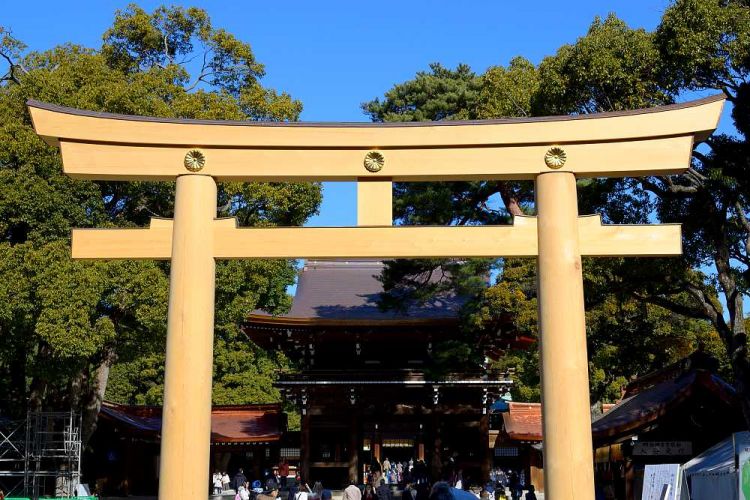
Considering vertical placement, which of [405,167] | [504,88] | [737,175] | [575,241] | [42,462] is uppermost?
[504,88]

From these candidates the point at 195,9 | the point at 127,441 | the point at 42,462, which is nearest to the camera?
the point at 42,462

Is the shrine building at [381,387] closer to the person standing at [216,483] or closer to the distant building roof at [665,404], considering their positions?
the distant building roof at [665,404]

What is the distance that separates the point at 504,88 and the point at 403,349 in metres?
7.59

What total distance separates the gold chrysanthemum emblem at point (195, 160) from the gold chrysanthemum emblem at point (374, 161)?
1636mm

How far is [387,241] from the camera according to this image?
27.1 feet

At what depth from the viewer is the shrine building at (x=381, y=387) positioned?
773 inches

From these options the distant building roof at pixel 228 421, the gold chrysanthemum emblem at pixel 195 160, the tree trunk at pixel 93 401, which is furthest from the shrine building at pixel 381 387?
the gold chrysanthemum emblem at pixel 195 160

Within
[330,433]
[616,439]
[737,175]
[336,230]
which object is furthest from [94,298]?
[737,175]

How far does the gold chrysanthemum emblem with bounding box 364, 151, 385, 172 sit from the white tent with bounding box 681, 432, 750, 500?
435 cm

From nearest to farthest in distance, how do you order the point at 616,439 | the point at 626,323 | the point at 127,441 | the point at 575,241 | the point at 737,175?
1. the point at 575,241
2. the point at 737,175
3. the point at 616,439
4. the point at 626,323
5. the point at 127,441

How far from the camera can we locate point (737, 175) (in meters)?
12.5

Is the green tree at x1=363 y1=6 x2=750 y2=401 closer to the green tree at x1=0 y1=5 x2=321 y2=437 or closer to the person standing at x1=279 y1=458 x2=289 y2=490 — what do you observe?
the green tree at x1=0 y1=5 x2=321 y2=437

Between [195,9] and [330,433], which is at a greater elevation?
[195,9]

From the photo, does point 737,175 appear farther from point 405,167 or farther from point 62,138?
point 62,138
